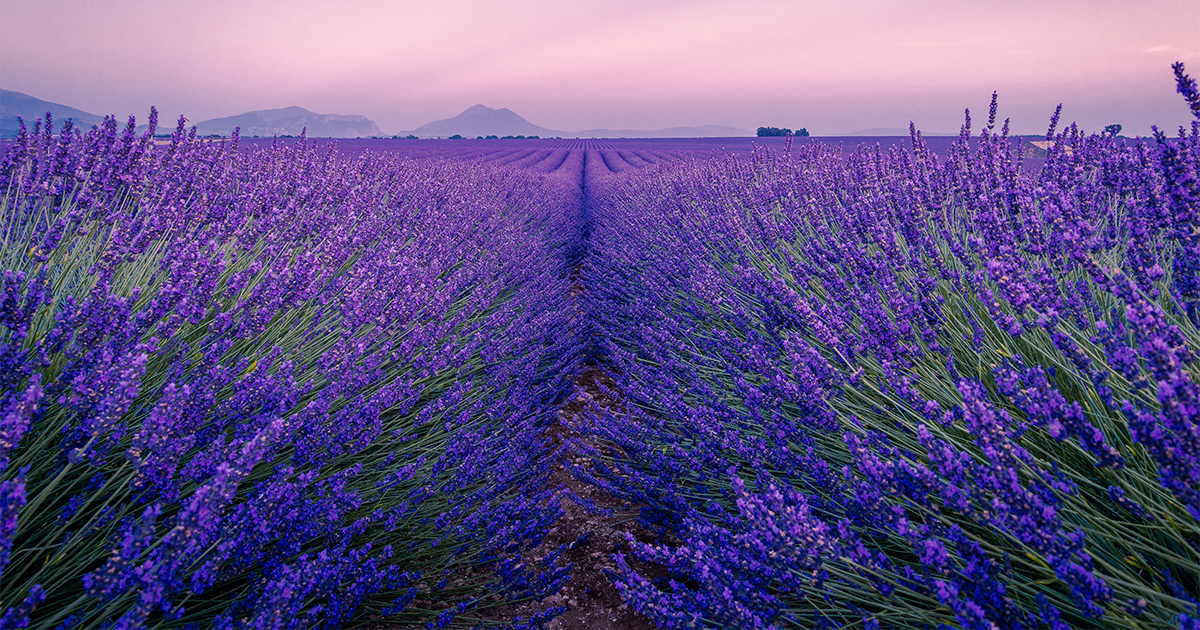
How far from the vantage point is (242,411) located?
1255mm

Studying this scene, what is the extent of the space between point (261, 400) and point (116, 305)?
0.34 metres

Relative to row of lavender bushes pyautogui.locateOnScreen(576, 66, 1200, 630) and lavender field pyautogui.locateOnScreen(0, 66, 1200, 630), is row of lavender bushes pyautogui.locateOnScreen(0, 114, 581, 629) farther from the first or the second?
row of lavender bushes pyautogui.locateOnScreen(576, 66, 1200, 630)

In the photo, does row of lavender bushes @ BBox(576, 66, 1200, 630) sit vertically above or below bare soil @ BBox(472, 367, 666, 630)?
above

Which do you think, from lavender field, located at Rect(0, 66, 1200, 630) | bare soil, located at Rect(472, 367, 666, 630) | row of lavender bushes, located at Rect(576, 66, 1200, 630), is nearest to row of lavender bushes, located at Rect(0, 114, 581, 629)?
lavender field, located at Rect(0, 66, 1200, 630)

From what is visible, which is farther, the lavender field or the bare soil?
the bare soil

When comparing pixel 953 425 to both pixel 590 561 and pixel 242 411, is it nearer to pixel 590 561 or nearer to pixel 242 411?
pixel 590 561

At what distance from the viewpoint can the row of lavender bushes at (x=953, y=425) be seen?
0.86 meters

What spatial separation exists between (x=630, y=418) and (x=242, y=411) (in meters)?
1.29

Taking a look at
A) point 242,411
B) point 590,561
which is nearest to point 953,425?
point 590,561

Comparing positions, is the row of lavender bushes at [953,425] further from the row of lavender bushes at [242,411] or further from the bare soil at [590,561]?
the row of lavender bushes at [242,411]

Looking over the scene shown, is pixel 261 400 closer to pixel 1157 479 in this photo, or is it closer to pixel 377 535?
pixel 377 535

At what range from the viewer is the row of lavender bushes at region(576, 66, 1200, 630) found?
2.81 feet

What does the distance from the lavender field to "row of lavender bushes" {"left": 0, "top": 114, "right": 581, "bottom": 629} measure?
0.01m

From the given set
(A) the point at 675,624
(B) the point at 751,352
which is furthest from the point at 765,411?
(A) the point at 675,624
